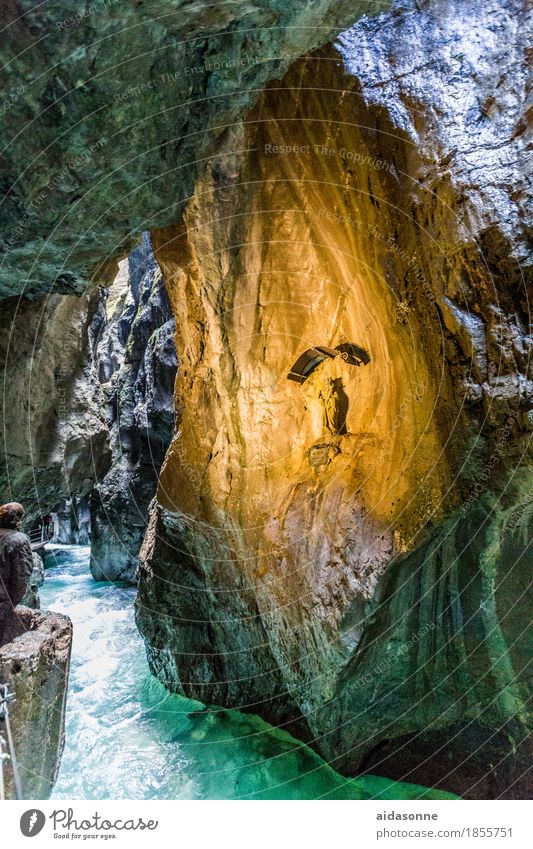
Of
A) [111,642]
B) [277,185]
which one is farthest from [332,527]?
[111,642]

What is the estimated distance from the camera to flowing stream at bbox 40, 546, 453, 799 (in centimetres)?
706

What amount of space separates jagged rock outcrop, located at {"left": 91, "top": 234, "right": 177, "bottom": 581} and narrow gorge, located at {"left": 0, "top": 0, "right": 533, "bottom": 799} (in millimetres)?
7668

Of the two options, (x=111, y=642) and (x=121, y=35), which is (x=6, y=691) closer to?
(x=121, y=35)

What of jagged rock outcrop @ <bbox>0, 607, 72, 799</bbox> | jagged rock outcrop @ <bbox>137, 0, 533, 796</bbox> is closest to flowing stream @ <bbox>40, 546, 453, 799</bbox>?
jagged rock outcrop @ <bbox>137, 0, 533, 796</bbox>

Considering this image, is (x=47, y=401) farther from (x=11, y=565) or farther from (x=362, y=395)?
(x=362, y=395)

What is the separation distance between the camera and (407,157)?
4918 mm

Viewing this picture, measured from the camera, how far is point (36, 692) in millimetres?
4215

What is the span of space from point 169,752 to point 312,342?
7.37m

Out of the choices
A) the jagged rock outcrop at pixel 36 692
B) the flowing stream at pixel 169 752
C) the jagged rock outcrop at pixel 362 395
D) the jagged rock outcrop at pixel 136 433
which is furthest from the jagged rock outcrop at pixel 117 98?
the jagged rock outcrop at pixel 136 433

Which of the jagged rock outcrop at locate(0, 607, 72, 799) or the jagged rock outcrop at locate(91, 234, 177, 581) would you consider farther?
the jagged rock outcrop at locate(91, 234, 177, 581)

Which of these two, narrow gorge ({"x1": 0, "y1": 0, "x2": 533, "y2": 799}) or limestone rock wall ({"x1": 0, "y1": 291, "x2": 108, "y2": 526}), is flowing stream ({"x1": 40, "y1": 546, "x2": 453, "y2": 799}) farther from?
limestone rock wall ({"x1": 0, "y1": 291, "x2": 108, "y2": 526})

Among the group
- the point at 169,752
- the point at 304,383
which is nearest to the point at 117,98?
the point at 304,383

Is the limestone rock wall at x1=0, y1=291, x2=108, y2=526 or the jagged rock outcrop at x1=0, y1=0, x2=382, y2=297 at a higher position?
the jagged rock outcrop at x1=0, y1=0, x2=382, y2=297

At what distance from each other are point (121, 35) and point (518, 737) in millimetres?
8886
